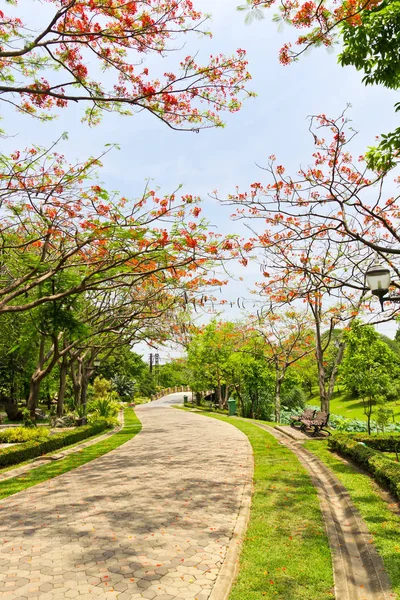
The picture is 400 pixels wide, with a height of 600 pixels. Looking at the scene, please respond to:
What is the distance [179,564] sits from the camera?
4766mm

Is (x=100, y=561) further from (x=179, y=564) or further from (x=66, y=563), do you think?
(x=179, y=564)

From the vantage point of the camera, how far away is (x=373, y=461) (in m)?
8.75

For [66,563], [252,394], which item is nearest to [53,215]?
[66,563]

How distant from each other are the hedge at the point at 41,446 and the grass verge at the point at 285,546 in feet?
22.8

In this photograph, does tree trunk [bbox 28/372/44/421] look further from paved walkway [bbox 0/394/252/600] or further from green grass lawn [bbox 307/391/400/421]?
green grass lawn [bbox 307/391/400/421]

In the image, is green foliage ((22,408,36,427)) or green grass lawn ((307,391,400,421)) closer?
green foliage ((22,408,36,427))

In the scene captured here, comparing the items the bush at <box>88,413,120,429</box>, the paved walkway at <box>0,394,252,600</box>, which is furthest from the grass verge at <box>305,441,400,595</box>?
the bush at <box>88,413,120,429</box>

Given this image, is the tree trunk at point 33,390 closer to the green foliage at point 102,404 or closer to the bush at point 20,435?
the bush at point 20,435

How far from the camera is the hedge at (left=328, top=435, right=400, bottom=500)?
7356mm

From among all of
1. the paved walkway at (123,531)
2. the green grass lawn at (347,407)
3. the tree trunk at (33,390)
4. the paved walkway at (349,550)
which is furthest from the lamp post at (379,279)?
the green grass lawn at (347,407)

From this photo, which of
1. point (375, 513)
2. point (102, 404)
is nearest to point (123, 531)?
point (375, 513)

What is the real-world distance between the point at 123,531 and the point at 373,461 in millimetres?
5709

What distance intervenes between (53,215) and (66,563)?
8455mm

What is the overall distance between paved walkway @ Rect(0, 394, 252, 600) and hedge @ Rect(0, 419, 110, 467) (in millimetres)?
2237
